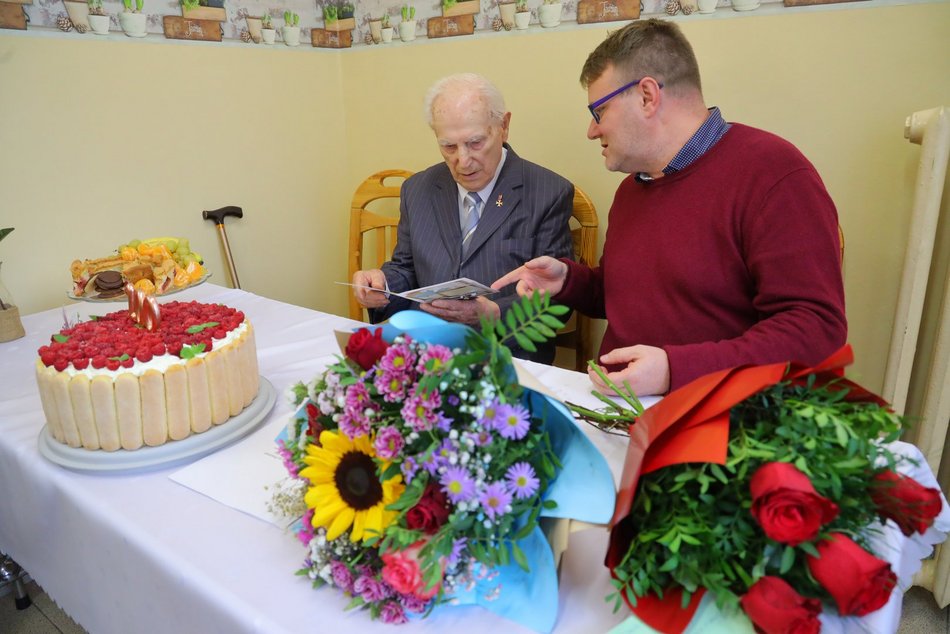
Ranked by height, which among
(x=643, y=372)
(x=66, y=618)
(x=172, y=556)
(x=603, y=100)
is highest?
(x=603, y=100)

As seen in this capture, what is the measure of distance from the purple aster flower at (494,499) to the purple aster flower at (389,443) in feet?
0.30

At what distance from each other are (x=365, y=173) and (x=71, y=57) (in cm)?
119

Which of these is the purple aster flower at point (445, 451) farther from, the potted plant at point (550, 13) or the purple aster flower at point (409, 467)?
the potted plant at point (550, 13)

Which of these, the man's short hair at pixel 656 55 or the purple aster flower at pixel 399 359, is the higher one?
the man's short hair at pixel 656 55

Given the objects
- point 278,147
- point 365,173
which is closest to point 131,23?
point 278,147

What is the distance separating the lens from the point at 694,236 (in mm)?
1332

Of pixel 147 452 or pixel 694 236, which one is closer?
pixel 147 452

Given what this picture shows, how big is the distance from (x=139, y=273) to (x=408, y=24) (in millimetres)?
1440

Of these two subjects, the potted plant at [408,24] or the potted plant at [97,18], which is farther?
the potted plant at [408,24]

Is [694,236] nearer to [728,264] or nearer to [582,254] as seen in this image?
[728,264]

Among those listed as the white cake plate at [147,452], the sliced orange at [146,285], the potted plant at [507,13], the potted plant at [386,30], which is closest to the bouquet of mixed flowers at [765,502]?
the white cake plate at [147,452]

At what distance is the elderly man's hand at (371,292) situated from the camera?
184cm

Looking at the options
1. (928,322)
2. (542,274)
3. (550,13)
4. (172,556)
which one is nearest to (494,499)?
(172,556)

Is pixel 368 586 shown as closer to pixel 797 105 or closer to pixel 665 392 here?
pixel 665 392
